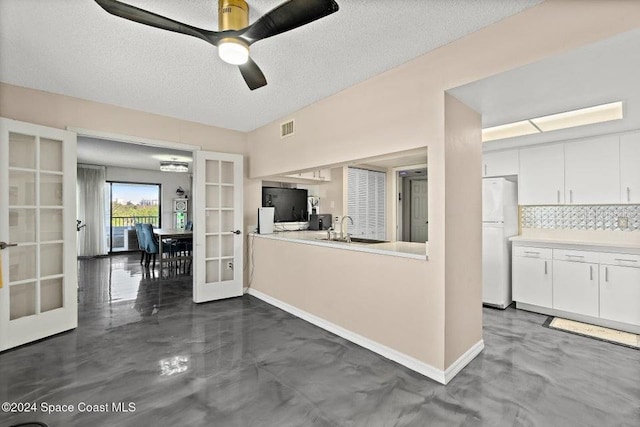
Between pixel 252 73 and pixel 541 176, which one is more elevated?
pixel 252 73

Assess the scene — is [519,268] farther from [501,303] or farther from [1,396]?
[1,396]

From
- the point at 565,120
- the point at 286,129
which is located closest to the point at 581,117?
the point at 565,120

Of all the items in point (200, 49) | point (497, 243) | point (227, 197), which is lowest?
point (497, 243)

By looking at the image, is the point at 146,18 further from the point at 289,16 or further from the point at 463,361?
the point at 463,361

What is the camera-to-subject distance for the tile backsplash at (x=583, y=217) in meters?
3.59

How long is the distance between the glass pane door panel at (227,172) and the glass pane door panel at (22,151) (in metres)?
2.11

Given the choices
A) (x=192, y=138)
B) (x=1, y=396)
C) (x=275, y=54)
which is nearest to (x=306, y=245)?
(x=275, y=54)

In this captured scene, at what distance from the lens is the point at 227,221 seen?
4.59 m

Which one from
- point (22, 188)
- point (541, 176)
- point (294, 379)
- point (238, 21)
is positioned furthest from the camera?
point (541, 176)

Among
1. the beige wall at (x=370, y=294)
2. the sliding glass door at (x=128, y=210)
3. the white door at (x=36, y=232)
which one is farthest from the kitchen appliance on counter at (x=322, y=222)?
the sliding glass door at (x=128, y=210)

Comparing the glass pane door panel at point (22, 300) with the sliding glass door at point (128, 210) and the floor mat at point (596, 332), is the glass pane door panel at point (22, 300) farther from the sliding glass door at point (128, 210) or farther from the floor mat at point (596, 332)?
the sliding glass door at point (128, 210)

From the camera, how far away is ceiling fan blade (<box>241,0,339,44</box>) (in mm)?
1438

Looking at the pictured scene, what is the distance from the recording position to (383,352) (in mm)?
2662

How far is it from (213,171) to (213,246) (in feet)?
3.78
